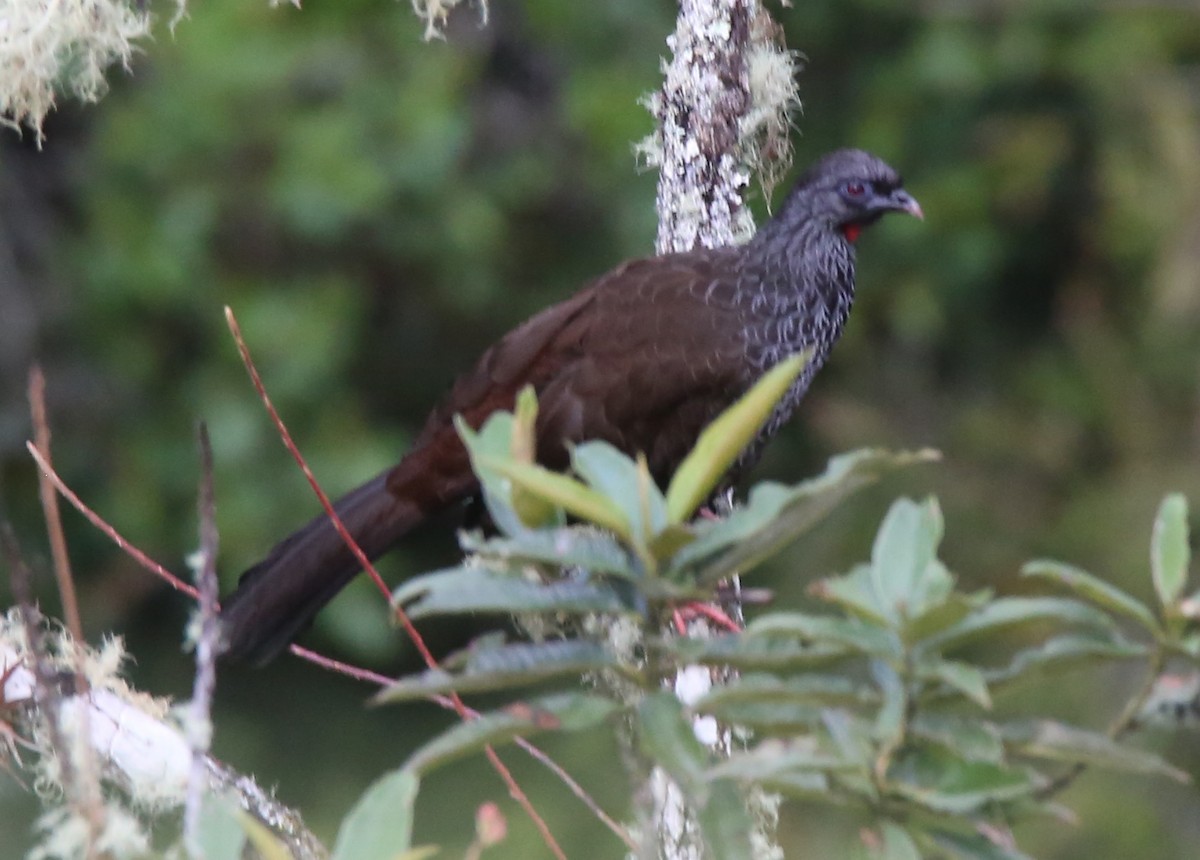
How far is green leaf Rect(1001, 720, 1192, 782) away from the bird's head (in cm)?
179

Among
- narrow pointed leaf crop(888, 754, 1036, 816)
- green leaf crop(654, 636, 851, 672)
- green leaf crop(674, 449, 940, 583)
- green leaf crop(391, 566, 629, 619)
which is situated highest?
green leaf crop(674, 449, 940, 583)

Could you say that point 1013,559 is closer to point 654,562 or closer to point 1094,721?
point 1094,721

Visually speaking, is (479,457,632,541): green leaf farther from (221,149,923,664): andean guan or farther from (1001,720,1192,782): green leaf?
(221,149,923,664): andean guan

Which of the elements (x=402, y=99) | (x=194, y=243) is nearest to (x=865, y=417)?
(x=402, y=99)

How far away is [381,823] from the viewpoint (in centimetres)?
116

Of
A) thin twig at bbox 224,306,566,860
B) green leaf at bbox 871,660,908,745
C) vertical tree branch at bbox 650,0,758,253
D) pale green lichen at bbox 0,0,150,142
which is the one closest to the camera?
green leaf at bbox 871,660,908,745

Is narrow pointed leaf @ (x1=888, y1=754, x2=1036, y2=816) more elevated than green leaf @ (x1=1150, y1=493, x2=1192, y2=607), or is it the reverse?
green leaf @ (x1=1150, y1=493, x2=1192, y2=607)

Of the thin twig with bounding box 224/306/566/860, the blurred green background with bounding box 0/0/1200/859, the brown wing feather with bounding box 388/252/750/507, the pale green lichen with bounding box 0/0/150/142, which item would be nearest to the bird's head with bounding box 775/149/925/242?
the brown wing feather with bounding box 388/252/750/507

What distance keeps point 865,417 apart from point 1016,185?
1084mm

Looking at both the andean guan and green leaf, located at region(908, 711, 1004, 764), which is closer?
green leaf, located at region(908, 711, 1004, 764)

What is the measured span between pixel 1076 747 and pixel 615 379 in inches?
64.0

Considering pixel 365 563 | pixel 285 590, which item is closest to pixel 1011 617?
pixel 365 563

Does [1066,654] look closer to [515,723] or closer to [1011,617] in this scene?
[1011,617]

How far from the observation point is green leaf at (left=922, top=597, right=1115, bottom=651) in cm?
118
